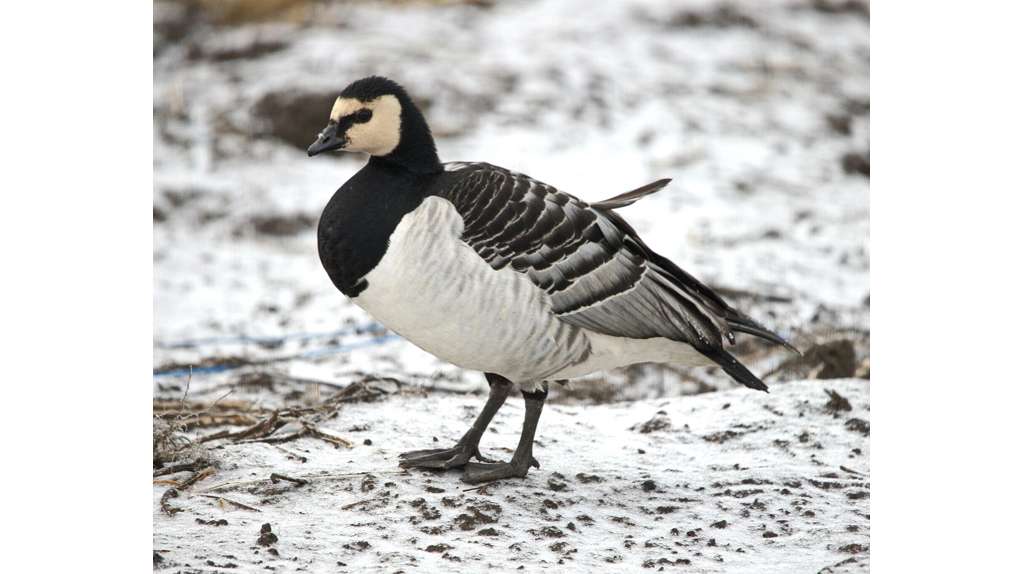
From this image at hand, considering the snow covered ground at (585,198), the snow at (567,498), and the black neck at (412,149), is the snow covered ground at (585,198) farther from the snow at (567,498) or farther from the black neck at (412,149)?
the black neck at (412,149)

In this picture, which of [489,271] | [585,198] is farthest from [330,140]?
[585,198]

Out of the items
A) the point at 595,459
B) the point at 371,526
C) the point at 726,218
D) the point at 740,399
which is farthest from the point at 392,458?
the point at 726,218

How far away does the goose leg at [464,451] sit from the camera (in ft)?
8.23

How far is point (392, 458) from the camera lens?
103 inches

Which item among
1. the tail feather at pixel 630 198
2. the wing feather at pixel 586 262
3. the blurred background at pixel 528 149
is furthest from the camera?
the blurred background at pixel 528 149

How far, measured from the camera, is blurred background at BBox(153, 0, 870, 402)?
149 inches

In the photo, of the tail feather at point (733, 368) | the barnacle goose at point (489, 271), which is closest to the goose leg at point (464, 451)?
the barnacle goose at point (489, 271)

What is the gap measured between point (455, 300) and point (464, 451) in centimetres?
52

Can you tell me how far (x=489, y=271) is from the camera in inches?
87.7

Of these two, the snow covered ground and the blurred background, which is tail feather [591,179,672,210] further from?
the blurred background

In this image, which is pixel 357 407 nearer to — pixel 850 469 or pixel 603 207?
pixel 603 207

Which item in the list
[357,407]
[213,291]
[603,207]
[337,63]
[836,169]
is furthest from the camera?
[337,63]

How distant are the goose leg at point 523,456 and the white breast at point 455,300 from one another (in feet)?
0.65

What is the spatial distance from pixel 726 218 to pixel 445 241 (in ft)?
8.99
